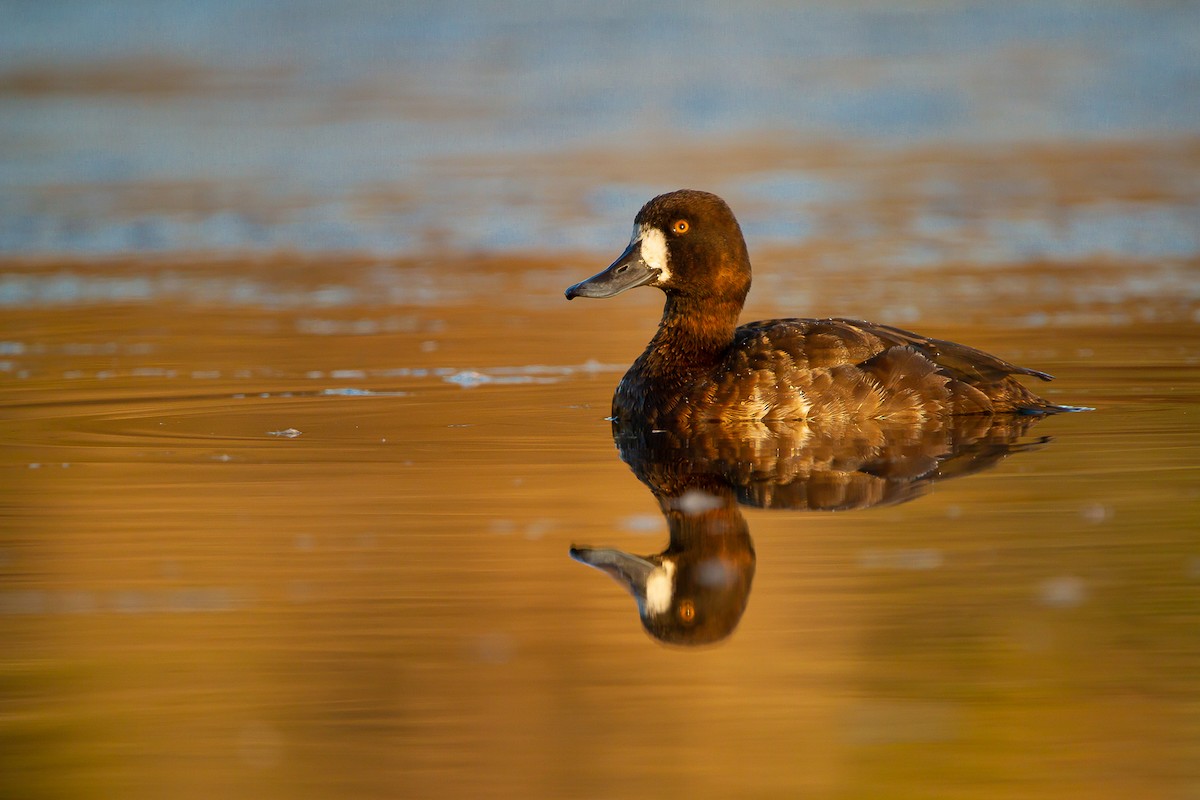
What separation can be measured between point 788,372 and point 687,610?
3185 mm

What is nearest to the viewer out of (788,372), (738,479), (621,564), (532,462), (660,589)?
(660,589)

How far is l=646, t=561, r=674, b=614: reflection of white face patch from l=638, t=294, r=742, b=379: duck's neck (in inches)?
122

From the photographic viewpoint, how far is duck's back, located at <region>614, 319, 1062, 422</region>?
7910 millimetres

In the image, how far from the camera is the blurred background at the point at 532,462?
398 centimetres

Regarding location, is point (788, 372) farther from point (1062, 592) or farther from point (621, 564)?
point (1062, 592)

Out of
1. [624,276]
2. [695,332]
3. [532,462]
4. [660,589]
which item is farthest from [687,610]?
[624,276]

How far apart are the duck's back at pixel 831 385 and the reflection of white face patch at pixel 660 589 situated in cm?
273

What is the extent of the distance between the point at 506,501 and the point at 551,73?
1943 centimetres

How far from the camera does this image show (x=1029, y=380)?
9211 mm

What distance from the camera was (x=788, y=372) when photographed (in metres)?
7.90

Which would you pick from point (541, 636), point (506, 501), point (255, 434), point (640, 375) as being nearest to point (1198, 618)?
point (541, 636)

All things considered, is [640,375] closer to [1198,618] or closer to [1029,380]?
[1029,380]

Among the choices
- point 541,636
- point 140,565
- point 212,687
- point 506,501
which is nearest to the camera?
point 212,687

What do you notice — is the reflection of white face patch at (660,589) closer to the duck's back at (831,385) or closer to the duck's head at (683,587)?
the duck's head at (683,587)
